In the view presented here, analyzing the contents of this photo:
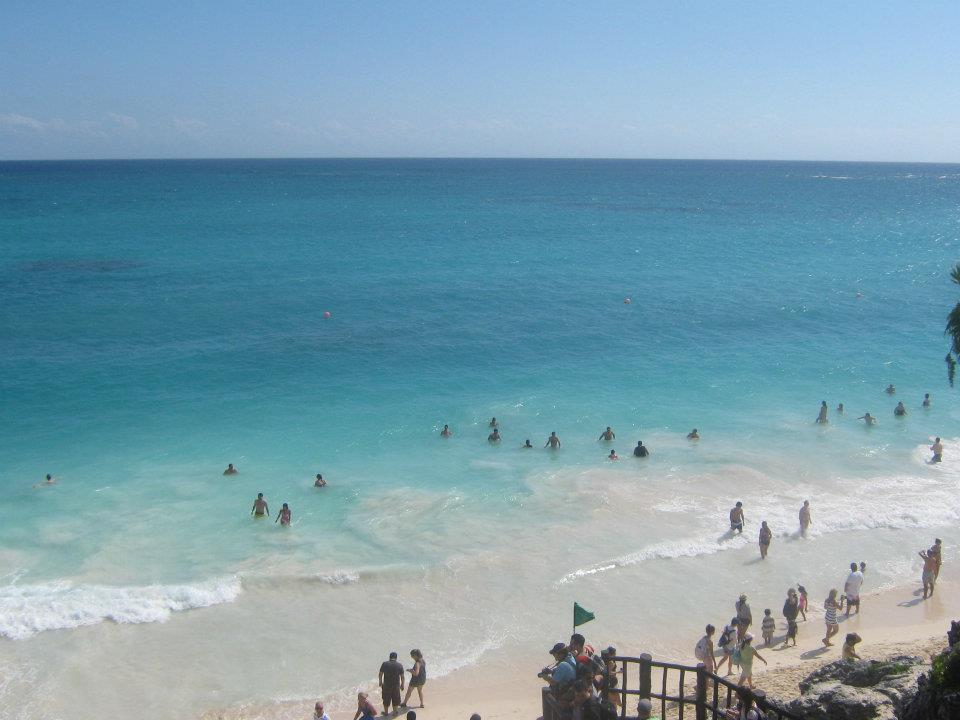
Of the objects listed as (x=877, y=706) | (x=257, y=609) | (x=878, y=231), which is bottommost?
(x=257, y=609)

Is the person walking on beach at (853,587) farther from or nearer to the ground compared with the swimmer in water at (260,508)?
farther from the ground

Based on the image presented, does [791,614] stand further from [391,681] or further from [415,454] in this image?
[415,454]

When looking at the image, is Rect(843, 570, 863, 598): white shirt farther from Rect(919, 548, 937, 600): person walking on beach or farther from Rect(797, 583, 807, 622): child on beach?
Rect(919, 548, 937, 600): person walking on beach

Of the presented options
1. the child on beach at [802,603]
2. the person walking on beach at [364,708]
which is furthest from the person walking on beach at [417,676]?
the child on beach at [802,603]

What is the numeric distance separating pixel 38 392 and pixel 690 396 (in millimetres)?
25476

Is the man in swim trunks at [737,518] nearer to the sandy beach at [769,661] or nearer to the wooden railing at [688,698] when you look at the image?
the sandy beach at [769,661]

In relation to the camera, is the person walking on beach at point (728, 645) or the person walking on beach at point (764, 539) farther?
the person walking on beach at point (764, 539)

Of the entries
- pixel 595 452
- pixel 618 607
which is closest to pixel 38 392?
pixel 595 452

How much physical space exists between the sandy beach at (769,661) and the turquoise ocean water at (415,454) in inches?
20.2

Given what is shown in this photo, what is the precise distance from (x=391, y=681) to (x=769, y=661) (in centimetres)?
731

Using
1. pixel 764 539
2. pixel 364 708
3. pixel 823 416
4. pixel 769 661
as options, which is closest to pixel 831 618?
pixel 769 661

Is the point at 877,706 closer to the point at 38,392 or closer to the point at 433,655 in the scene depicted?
the point at 433,655

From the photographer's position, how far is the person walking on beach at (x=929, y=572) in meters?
18.1

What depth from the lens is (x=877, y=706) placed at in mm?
8609
